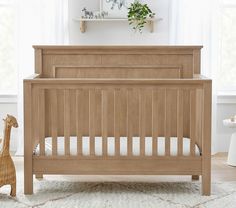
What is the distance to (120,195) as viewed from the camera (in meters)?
3.39

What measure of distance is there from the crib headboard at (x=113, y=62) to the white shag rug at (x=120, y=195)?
0.73 meters

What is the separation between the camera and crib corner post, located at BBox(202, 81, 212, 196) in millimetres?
3293

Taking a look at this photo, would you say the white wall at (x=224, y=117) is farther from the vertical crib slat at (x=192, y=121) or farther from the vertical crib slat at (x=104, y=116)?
the vertical crib slat at (x=104, y=116)

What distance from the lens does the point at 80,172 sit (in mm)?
3373

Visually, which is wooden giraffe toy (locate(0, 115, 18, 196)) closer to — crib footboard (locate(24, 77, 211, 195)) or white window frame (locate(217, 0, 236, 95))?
crib footboard (locate(24, 77, 211, 195))

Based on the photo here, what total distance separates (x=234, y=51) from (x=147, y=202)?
6.68ft

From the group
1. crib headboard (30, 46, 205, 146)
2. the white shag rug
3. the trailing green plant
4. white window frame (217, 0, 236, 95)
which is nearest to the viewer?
the white shag rug

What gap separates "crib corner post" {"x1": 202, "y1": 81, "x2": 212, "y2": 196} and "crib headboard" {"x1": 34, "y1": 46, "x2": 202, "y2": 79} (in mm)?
577

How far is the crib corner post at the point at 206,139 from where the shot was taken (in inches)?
130

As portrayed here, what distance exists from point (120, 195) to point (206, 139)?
591 mm

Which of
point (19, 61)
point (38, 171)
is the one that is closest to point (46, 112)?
point (38, 171)

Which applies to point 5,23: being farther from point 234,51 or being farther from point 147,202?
point 147,202

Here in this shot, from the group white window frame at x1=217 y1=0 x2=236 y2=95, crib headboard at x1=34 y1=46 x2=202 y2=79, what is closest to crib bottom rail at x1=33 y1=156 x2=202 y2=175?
crib headboard at x1=34 y1=46 x2=202 y2=79

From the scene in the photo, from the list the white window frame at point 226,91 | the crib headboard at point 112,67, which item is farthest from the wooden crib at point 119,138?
the white window frame at point 226,91
